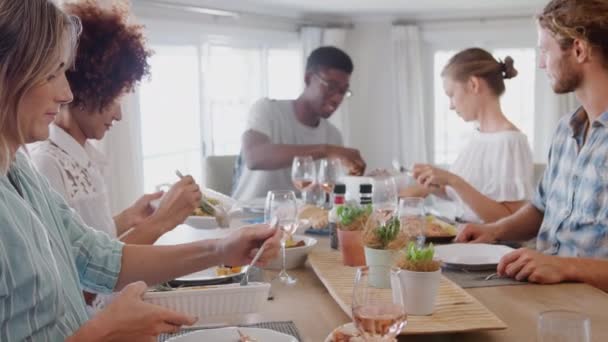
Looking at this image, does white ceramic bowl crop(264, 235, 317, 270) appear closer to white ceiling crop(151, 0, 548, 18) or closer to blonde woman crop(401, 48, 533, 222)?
blonde woman crop(401, 48, 533, 222)

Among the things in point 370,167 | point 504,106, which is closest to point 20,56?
point 370,167

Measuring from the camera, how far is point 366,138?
21.6ft

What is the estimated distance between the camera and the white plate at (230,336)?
1.14 meters

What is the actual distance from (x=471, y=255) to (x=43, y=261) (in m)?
1.16

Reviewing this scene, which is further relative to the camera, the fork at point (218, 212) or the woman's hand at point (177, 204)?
the fork at point (218, 212)

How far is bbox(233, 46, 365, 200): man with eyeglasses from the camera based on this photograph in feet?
10.6

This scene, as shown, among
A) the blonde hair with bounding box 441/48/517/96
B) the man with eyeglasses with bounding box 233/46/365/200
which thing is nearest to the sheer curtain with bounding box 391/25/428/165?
the man with eyeglasses with bounding box 233/46/365/200

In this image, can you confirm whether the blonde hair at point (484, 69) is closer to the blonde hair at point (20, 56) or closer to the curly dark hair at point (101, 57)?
the curly dark hair at point (101, 57)

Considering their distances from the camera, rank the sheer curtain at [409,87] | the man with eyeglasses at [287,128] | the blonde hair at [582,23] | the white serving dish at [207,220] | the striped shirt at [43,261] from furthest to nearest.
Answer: the sheer curtain at [409,87] < the man with eyeglasses at [287,128] < the white serving dish at [207,220] < the blonde hair at [582,23] < the striped shirt at [43,261]

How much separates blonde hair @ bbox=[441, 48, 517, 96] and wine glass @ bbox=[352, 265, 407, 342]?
6.58 ft

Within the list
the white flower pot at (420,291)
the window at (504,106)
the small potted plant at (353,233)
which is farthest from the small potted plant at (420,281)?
the window at (504,106)

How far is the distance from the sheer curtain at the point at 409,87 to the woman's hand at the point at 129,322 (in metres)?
5.43

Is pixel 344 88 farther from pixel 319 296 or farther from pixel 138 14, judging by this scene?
pixel 319 296

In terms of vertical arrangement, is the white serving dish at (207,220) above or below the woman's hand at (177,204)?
below
